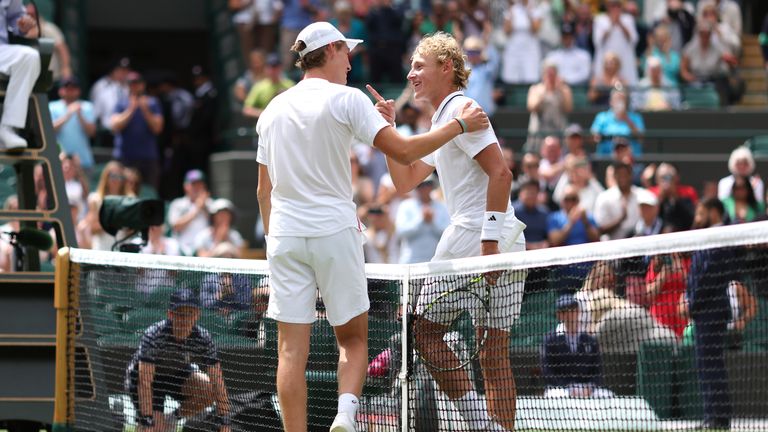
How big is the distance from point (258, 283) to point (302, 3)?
1284 cm

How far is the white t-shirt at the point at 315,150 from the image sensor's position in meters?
7.03

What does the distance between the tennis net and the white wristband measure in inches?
8.4

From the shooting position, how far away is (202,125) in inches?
801

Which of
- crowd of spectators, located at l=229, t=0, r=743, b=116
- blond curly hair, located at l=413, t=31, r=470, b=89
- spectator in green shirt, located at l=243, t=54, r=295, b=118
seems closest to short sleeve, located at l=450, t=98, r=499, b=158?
blond curly hair, located at l=413, t=31, r=470, b=89

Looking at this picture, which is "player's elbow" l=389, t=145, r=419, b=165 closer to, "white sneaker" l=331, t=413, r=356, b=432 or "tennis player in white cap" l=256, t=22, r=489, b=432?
"tennis player in white cap" l=256, t=22, r=489, b=432

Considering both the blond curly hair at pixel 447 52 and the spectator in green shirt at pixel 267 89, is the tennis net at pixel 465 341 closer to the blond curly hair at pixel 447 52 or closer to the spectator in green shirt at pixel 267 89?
the blond curly hair at pixel 447 52

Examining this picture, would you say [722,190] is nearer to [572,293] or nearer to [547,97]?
[547,97]

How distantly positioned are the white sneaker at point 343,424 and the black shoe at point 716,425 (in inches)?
86.2

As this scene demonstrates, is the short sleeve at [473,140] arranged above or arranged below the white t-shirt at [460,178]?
above

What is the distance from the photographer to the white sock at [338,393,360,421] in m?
7.02

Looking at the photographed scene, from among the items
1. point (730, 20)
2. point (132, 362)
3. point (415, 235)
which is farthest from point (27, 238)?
point (730, 20)

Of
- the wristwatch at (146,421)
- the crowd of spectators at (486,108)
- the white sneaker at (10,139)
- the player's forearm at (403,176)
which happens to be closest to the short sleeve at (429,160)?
the player's forearm at (403,176)

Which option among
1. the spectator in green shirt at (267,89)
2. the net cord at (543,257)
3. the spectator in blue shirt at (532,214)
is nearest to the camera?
the net cord at (543,257)

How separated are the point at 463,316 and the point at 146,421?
8.42ft
